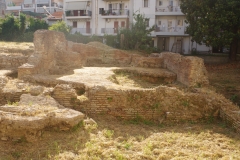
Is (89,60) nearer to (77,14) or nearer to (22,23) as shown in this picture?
(22,23)

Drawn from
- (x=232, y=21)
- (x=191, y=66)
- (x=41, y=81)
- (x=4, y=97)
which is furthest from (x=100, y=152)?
(x=232, y=21)

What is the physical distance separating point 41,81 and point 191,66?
6154 mm

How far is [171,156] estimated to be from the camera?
228 inches

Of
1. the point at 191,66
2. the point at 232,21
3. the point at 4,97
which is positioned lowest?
the point at 4,97

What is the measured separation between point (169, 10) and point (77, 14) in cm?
1125

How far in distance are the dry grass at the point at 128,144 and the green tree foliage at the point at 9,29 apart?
24.2 metres

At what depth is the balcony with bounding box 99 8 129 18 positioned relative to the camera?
30586mm

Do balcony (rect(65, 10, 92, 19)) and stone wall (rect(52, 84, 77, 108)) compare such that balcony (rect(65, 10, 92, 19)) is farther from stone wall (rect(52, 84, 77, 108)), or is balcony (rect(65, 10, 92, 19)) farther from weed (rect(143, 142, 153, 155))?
weed (rect(143, 142, 153, 155))

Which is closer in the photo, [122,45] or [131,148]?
[131,148]

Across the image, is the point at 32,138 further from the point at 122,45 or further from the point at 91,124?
the point at 122,45

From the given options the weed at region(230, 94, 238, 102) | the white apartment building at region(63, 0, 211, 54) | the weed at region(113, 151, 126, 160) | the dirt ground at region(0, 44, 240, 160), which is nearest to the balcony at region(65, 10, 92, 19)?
the white apartment building at region(63, 0, 211, 54)

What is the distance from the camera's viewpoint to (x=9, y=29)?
92.9 feet

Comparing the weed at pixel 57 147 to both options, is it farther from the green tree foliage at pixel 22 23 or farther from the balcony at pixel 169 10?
the green tree foliage at pixel 22 23

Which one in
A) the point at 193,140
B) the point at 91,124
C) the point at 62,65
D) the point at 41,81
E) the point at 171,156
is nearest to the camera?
the point at 171,156
